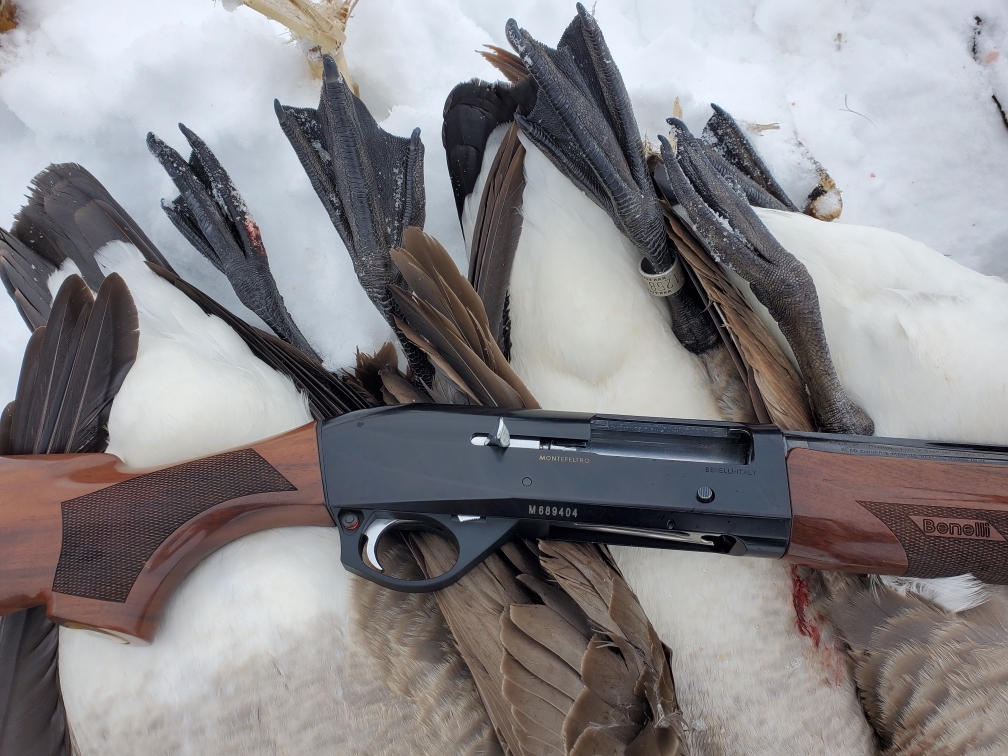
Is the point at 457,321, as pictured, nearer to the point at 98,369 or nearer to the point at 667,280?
the point at 667,280

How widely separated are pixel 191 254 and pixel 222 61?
0.70 metres

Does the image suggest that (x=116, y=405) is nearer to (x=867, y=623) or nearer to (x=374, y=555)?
(x=374, y=555)

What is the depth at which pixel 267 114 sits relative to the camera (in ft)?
7.57

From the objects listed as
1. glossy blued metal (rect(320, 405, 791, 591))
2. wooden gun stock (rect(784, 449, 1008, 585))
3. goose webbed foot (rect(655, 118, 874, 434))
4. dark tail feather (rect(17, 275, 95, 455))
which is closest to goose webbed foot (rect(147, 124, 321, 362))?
dark tail feather (rect(17, 275, 95, 455))

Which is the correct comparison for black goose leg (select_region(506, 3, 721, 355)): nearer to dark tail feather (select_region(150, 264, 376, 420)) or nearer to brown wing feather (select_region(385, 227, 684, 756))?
brown wing feather (select_region(385, 227, 684, 756))

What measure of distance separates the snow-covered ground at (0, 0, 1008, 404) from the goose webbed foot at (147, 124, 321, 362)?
0.22m

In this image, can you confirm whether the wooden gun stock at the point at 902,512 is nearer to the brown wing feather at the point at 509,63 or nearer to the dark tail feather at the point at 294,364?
the dark tail feather at the point at 294,364

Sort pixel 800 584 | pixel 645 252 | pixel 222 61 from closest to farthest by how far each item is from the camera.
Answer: pixel 800 584 → pixel 645 252 → pixel 222 61

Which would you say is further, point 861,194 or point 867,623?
point 861,194

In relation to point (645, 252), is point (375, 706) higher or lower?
lower

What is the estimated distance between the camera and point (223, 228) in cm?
206

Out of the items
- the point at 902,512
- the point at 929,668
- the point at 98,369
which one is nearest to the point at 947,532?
the point at 902,512

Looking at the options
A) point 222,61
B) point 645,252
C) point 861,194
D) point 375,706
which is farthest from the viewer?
point 861,194

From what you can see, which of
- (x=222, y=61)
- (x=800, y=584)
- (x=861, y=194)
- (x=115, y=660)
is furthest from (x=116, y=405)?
(x=861, y=194)
